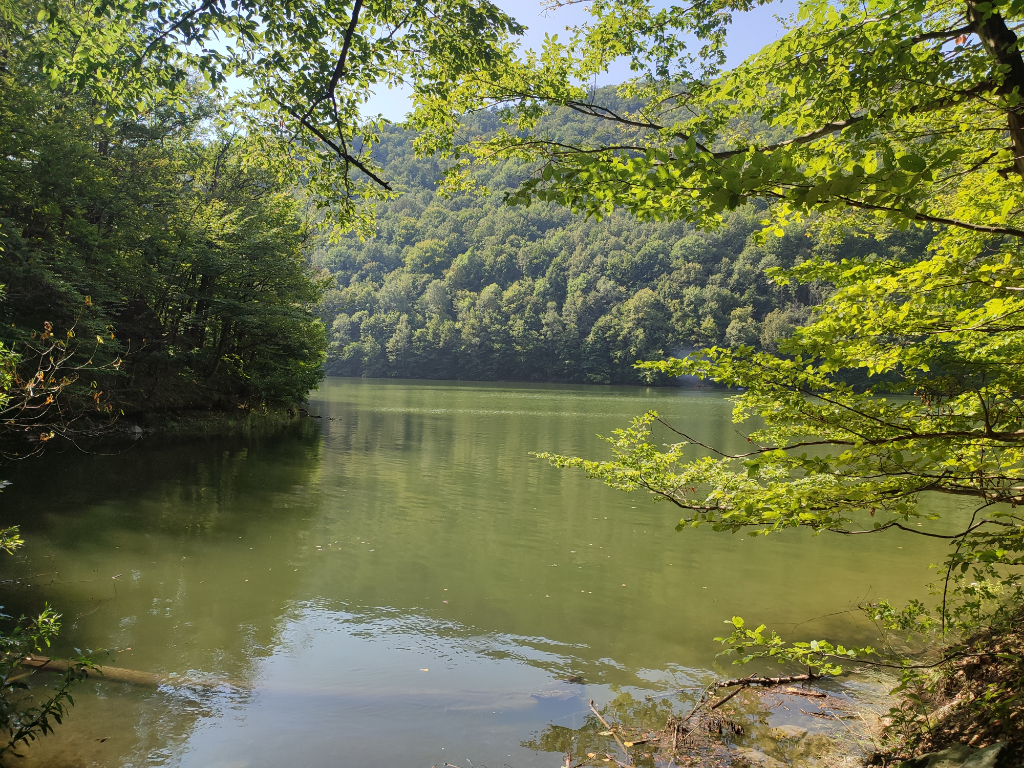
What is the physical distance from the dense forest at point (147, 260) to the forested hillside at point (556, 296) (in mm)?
41187

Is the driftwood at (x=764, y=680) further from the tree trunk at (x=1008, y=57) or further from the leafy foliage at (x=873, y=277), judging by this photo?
the tree trunk at (x=1008, y=57)

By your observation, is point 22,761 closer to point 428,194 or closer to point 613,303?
point 613,303

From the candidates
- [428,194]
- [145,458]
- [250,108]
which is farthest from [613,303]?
[250,108]

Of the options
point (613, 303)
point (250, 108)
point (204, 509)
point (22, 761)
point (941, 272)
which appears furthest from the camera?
point (613, 303)

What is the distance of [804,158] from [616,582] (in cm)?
584

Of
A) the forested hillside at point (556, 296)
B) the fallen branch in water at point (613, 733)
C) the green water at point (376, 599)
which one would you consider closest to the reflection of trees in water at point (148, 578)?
the green water at point (376, 599)

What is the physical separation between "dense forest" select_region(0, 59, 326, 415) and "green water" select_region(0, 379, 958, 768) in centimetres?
322

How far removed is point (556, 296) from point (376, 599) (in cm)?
8617

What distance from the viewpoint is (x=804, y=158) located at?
3.77m

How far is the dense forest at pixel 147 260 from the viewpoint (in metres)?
13.3

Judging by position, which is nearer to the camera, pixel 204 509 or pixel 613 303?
pixel 204 509

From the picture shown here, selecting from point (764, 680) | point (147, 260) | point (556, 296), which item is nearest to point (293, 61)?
point (764, 680)

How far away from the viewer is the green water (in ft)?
14.5

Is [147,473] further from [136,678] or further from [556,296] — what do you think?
[556,296]
